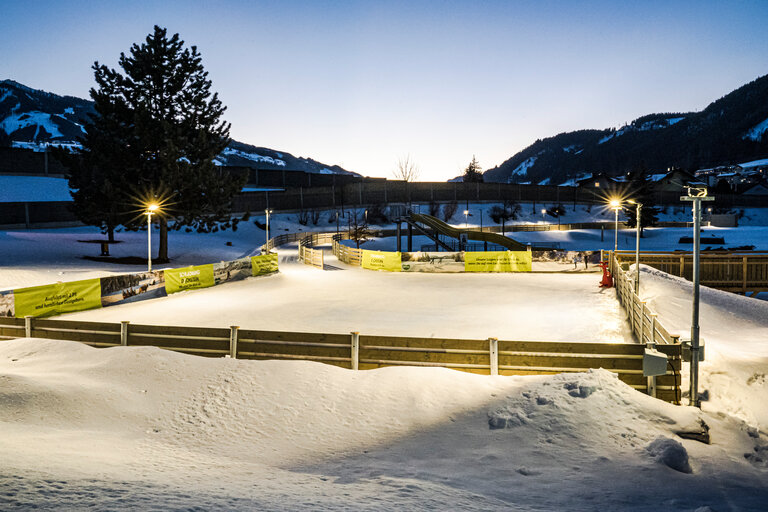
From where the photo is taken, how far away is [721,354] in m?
12.4

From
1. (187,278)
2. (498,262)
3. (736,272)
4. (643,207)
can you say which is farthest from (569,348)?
(643,207)

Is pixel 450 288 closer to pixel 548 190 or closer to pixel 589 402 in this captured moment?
pixel 589 402

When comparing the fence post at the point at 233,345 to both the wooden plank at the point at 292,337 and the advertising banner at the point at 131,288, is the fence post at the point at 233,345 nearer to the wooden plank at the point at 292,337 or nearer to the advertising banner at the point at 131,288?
the wooden plank at the point at 292,337

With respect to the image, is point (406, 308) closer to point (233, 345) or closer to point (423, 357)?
point (423, 357)

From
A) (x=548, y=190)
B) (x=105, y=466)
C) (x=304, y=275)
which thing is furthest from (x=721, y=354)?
(x=548, y=190)

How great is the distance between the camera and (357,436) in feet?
25.6

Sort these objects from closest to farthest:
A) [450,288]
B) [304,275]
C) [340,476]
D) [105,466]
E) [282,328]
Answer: [105,466], [340,476], [282,328], [450,288], [304,275]

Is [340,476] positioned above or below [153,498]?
below

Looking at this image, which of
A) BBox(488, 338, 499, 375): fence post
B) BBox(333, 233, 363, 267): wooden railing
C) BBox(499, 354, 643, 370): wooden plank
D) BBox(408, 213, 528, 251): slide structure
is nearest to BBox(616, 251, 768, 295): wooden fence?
BBox(408, 213, 528, 251): slide structure

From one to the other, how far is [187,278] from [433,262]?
16.8 metres

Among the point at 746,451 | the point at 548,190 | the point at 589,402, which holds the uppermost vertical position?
the point at 548,190

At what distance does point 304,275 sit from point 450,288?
36.1 ft

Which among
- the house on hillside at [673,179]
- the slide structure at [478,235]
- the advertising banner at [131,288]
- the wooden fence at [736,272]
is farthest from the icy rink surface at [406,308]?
the house on hillside at [673,179]

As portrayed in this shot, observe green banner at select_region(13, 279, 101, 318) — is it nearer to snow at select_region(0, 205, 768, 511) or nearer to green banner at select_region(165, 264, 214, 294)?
green banner at select_region(165, 264, 214, 294)
